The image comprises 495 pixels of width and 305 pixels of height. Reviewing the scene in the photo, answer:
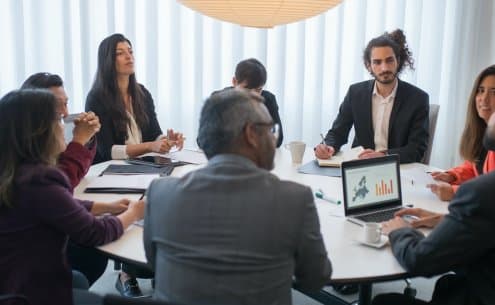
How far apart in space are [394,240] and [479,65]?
3.18 m

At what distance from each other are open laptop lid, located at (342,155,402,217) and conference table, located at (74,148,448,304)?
0.08 metres

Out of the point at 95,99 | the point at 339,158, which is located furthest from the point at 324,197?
the point at 95,99

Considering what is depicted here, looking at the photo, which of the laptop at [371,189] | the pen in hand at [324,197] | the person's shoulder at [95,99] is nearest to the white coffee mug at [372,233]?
the laptop at [371,189]

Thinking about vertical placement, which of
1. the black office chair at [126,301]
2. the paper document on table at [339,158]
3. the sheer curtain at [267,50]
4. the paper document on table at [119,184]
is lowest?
the paper document on table at [119,184]

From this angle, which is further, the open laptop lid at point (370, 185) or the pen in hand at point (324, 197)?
the pen in hand at point (324, 197)

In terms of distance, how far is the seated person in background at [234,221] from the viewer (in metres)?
1.21

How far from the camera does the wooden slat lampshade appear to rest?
211 centimetres

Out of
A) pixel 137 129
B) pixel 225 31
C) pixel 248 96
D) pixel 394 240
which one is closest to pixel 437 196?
pixel 394 240

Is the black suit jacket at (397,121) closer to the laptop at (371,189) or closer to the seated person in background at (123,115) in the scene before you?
the laptop at (371,189)

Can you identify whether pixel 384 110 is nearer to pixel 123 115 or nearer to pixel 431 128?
pixel 431 128

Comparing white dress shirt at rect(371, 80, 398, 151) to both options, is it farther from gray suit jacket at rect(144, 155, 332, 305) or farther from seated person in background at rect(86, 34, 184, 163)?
gray suit jacket at rect(144, 155, 332, 305)

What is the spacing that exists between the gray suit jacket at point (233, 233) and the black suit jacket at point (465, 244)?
370 mm

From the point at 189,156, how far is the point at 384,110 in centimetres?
122

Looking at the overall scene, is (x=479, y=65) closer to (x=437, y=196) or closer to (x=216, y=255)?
A: (x=437, y=196)
